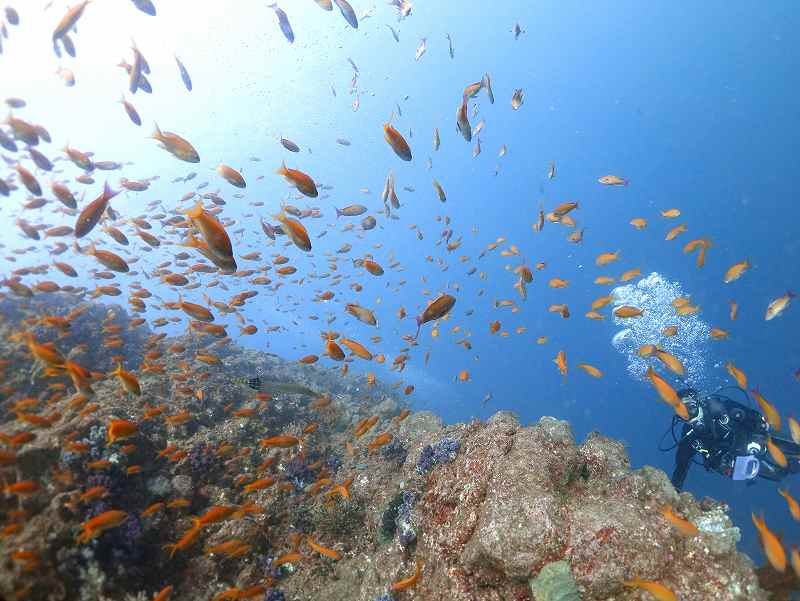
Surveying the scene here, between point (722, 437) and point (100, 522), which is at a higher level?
point (722, 437)

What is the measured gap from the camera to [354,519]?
6465 mm

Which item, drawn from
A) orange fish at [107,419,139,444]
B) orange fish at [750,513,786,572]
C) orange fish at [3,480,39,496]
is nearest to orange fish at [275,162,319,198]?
orange fish at [107,419,139,444]

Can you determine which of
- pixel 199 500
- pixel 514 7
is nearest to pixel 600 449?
pixel 199 500

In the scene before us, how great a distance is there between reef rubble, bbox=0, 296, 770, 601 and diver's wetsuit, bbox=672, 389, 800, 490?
3485mm

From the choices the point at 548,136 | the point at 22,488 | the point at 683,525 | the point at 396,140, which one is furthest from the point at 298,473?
the point at 548,136

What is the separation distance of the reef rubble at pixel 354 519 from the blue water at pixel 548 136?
25690mm

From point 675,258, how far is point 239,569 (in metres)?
103

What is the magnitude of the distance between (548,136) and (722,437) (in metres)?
120

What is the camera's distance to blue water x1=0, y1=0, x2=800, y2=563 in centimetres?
5819

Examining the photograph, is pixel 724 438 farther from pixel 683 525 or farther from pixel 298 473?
pixel 298 473

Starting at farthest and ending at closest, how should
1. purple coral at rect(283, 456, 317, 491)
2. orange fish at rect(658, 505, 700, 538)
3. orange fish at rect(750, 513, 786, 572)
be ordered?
purple coral at rect(283, 456, 317, 491), orange fish at rect(658, 505, 700, 538), orange fish at rect(750, 513, 786, 572)

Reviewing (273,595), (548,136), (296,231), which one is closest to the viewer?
(296,231)

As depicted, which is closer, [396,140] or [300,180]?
[300,180]

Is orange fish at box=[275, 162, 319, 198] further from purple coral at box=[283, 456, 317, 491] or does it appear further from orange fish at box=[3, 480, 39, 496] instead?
purple coral at box=[283, 456, 317, 491]
